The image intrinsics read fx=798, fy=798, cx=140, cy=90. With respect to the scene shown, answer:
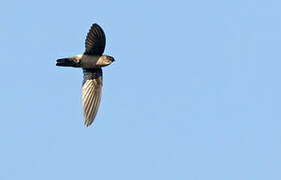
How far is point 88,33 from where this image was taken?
14.9 metres

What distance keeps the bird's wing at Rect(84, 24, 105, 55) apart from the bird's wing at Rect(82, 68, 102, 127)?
69cm

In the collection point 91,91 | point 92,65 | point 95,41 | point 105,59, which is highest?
point 95,41

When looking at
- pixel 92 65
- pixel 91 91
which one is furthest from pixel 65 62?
pixel 91 91

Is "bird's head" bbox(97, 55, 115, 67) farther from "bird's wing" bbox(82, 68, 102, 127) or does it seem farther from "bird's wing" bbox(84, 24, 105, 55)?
"bird's wing" bbox(82, 68, 102, 127)

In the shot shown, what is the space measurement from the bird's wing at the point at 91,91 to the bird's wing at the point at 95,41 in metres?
0.69

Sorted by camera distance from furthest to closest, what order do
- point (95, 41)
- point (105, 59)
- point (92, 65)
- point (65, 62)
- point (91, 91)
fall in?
1. point (91, 91)
2. point (92, 65)
3. point (105, 59)
4. point (65, 62)
5. point (95, 41)

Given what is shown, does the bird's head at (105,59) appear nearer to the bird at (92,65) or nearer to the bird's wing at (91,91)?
the bird at (92,65)

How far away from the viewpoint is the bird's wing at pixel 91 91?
15641mm

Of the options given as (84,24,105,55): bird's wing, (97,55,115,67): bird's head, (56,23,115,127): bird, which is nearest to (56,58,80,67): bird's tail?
(56,23,115,127): bird

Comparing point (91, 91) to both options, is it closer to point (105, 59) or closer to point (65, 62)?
point (105, 59)

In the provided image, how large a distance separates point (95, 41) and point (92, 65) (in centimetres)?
65

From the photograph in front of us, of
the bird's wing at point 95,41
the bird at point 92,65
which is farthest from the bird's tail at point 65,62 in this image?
the bird's wing at point 95,41

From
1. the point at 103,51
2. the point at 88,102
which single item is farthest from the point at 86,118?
the point at 103,51

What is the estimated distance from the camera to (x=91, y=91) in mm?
15859
